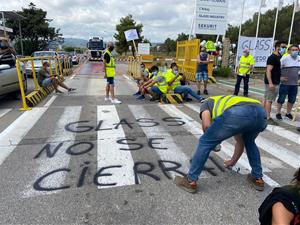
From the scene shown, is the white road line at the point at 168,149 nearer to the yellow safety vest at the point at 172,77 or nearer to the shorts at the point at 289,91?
the yellow safety vest at the point at 172,77

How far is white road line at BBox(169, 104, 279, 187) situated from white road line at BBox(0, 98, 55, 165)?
347 centimetres

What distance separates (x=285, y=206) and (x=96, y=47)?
3934 cm

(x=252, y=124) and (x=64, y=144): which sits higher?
(x=252, y=124)

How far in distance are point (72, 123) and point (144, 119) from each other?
174 cm

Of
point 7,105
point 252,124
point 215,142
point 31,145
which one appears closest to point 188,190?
point 215,142

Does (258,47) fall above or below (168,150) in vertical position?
above

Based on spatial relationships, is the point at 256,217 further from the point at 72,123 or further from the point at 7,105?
the point at 7,105

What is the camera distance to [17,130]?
573 centimetres

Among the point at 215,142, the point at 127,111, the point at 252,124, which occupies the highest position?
the point at 252,124

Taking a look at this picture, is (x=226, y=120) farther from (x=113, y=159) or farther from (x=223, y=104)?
(x=113, y=159)

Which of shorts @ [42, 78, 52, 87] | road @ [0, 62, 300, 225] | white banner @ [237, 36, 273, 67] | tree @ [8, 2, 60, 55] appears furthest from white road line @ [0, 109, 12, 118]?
tree @ [8, 2, 60, 55]

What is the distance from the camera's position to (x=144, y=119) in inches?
265

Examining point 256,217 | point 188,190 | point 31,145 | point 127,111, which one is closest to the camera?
point 256,217

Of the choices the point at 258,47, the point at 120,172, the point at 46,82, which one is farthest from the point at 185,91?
the point at 258,47
